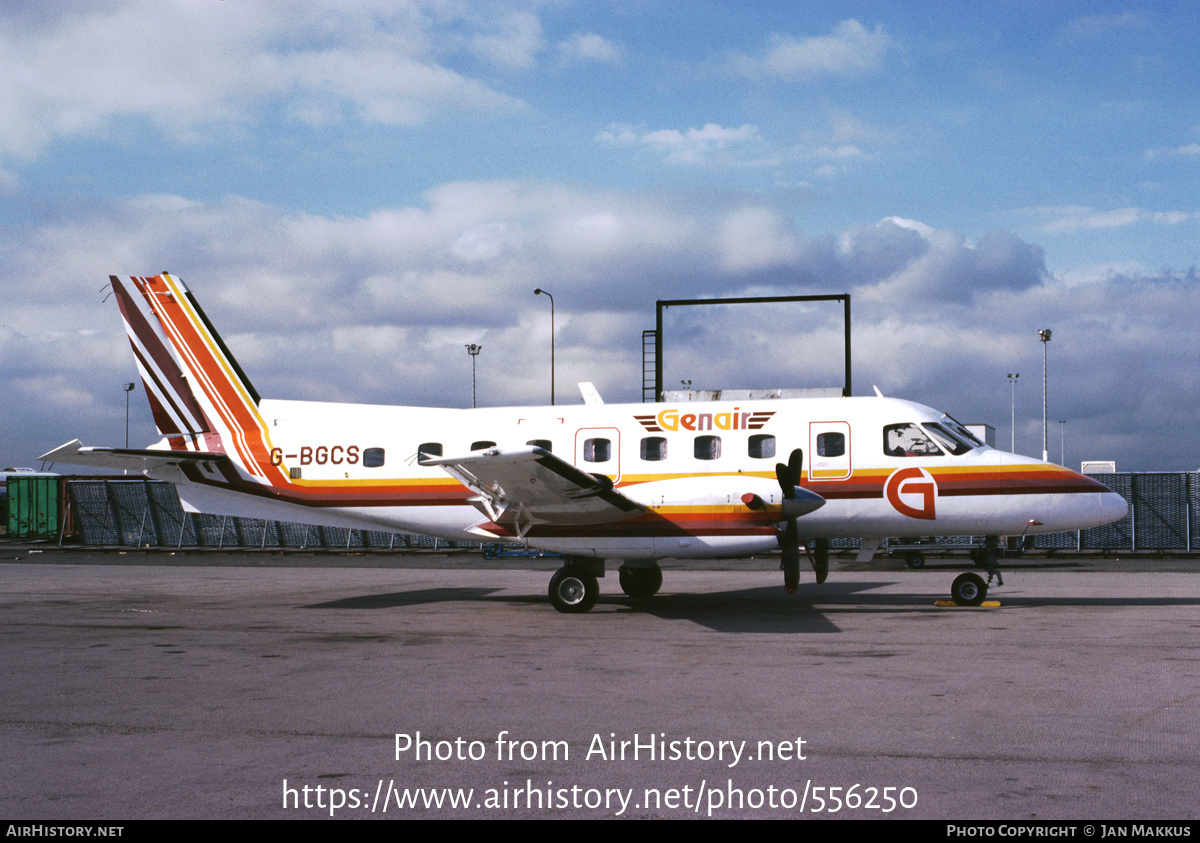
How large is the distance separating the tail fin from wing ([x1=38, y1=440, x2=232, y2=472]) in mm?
438

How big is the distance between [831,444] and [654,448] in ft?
10.7

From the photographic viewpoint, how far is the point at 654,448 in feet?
59.1

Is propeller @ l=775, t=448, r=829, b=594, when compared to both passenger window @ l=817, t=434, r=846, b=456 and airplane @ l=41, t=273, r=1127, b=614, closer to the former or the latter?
airplane @ l=41, t=273, r=1127, b=614

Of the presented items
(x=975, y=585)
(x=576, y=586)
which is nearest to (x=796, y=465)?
(x=975, y=585)

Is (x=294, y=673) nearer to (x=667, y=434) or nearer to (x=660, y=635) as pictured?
(x=660, y=635)

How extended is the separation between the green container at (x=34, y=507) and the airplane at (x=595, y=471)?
28.2 meters

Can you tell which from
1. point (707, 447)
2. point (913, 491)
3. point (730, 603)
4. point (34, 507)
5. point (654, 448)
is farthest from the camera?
point (34, 507)

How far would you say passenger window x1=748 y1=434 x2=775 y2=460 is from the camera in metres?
17.6

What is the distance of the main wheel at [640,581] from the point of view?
1939cm

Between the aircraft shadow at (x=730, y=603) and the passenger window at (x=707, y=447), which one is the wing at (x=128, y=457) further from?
the passenger window at (x=707, y=447)

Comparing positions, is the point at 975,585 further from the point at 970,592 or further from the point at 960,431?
the point at 960,431

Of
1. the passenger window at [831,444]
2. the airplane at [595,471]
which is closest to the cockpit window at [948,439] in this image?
the airplane at [595,471]
